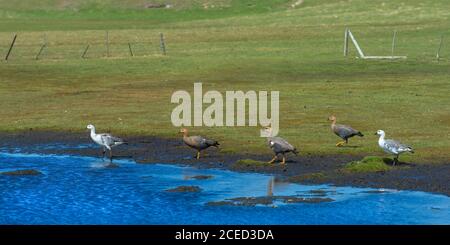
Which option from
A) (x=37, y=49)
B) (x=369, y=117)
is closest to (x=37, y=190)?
(x=369, y=117)

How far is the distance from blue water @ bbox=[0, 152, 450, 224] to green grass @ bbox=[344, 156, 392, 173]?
6.68 ft

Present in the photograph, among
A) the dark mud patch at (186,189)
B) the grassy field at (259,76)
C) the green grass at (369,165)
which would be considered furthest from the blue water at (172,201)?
the grassy field at (259,76)

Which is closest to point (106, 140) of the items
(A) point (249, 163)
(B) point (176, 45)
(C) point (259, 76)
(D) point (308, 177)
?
(A) point (249, 163)

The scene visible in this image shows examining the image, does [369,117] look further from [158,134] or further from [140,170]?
[140,170]

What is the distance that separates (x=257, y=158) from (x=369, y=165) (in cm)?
433

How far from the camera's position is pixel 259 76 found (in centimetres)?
5931

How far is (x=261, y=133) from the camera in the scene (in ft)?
122

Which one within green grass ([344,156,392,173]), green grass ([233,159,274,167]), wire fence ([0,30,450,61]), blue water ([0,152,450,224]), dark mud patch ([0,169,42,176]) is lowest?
blue water ([0,152,450,224])

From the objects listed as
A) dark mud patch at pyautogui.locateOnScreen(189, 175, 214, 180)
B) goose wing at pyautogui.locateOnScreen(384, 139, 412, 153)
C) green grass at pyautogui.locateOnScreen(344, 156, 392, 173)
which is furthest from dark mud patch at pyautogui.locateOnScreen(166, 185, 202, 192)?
goose wing at pyautogui.locateOnScreen(384, 139, 412, 153)

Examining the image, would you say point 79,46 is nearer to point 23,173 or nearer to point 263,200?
point 23,173

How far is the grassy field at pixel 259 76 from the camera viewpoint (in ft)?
128

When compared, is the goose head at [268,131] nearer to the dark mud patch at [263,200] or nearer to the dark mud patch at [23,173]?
the dark mud patch at [263,200]

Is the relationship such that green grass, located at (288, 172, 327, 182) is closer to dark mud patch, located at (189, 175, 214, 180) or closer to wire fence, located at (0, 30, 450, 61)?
dark mud patch, located at (189, 175, 214, 180)

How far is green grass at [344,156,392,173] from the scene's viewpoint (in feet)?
98.2
